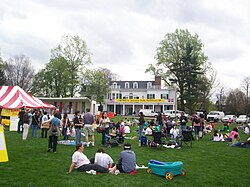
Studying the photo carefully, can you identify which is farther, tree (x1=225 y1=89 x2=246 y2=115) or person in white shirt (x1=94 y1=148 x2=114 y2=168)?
tree (x1=225 y1=89 x2=246 y2=115)

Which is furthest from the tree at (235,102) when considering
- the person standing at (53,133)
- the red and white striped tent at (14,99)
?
the person standing at (53,133)

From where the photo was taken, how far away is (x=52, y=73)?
4950 centimetres

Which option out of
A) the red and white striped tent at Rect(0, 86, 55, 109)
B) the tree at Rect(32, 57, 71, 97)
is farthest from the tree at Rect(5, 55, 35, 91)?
the red and white striped tent at Rect(0, 86, 55, 109)

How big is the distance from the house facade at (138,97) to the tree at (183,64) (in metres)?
5.82

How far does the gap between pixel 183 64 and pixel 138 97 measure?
15.3 m

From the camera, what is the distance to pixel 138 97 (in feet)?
184

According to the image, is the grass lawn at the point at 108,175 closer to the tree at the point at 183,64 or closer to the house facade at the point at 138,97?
the tree at the point at 183,64

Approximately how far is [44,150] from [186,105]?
36.3 meters

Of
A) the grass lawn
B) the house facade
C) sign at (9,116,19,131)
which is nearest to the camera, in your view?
the grass lawn

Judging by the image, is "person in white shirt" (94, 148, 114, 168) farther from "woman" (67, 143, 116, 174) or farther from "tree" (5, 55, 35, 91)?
"tree" (5, 55, 35, 91)

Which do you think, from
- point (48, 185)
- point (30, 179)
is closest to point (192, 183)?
point (48, 185)

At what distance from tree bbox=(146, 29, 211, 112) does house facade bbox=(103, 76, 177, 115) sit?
19.1 ft

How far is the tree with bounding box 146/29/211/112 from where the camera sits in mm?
42812

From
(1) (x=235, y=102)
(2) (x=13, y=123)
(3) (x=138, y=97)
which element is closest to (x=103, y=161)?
(2) (x=13, y=123)
